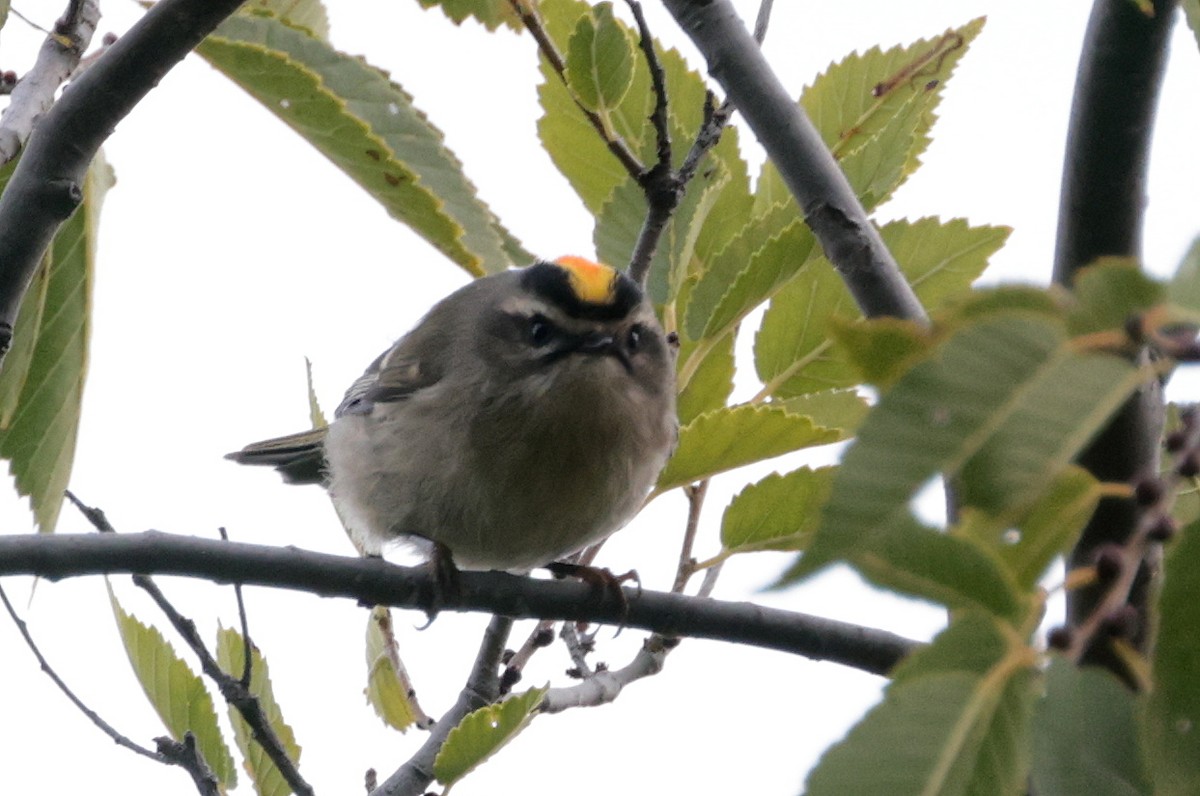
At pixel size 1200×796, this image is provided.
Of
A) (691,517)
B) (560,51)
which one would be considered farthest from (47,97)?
(691,517)

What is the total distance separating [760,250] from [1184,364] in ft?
4.75

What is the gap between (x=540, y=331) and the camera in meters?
3.16

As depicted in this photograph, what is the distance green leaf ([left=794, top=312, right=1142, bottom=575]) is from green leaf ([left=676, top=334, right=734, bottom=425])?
1721mm

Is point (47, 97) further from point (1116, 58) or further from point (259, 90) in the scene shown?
point (1116, 58)

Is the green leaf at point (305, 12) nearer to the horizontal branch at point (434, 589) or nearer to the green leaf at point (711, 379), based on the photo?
the green leaf at point (711, 379)

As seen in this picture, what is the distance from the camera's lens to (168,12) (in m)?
1.95

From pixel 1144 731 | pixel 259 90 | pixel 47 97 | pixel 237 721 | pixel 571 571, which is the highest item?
pixel 47 97

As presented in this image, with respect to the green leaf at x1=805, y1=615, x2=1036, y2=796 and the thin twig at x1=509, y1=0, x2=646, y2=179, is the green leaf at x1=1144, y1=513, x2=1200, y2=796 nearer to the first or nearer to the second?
the green leaf at x1=805, y1=615, x2=1036, y2=796

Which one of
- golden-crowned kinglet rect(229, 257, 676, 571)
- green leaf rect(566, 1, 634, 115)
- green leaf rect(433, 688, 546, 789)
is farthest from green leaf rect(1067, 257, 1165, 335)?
golden-crowned kinglet rect(229, 257, 676, 571)

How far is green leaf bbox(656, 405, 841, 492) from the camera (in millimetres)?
2186

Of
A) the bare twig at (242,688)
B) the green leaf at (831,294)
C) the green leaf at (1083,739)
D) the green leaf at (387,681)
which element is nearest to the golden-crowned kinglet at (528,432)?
the green leaf at (387,681)

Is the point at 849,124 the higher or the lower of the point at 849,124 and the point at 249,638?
the higher

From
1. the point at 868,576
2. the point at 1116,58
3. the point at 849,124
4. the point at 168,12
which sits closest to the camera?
the point at 868,576

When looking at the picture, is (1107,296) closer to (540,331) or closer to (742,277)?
(742,277)
